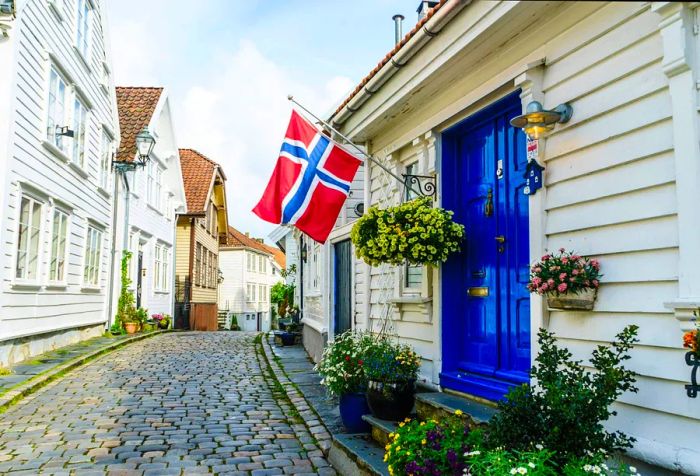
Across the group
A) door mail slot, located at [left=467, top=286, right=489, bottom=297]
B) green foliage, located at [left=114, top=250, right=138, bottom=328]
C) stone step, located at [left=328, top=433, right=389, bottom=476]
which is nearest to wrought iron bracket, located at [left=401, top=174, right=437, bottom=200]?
door mail slot, located at [left=467, top=286, right=489, bottom=297]

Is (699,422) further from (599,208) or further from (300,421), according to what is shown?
(300,421)

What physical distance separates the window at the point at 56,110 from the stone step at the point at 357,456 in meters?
9.05

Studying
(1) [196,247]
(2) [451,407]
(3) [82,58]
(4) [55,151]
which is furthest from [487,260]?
(1) [196,247]

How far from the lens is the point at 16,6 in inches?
378

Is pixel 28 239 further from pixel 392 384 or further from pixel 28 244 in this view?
pixel 392 384

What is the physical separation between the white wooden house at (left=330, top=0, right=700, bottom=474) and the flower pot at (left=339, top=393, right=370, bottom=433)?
68cm

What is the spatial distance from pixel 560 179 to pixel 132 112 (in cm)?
1911

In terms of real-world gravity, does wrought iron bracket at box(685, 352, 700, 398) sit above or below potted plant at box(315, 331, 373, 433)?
above

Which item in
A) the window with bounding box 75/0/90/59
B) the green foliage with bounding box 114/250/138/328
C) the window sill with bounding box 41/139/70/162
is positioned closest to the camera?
the window sill with bounding box 41/139/70/162

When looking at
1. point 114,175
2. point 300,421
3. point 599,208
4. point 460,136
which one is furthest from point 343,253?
point 114,175

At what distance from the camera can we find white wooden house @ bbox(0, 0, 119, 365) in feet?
32.7

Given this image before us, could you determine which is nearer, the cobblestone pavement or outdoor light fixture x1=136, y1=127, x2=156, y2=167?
the cobblestone pavement

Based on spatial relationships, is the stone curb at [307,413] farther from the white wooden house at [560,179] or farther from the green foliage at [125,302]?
the green foliage at [125,302]

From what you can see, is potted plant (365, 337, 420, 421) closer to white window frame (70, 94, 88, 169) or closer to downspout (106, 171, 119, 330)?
white window frame (70, 94, 88, 169)
